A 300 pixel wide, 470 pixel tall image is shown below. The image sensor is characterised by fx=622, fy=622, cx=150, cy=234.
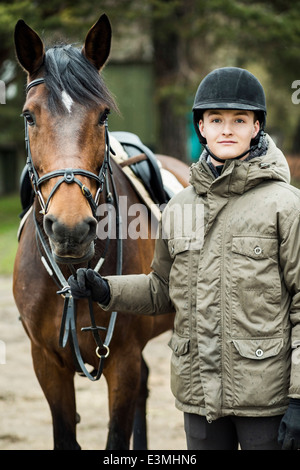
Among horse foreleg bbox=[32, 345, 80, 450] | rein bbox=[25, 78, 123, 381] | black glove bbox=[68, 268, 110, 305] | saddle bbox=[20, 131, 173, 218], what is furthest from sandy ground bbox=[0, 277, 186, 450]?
black glove bbox=[68, 268, 110, 305]

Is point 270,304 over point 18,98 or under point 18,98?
under

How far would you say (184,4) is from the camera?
11.4 meters

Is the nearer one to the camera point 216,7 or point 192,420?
point 192,420

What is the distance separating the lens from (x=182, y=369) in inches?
85.0

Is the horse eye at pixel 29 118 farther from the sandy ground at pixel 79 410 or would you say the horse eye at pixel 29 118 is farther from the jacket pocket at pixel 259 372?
the sandy ground at pixel 79 410

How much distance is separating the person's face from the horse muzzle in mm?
502

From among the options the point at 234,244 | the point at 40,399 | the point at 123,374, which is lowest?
the point at 40,399

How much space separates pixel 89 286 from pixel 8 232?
11832 millimetres

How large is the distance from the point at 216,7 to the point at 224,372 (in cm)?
916

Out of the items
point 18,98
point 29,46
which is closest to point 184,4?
point 18,98

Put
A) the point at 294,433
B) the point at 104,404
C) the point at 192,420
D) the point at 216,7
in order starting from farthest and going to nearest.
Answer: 1. the point at 216,7
2. the point at 104,404
3. the point at 192,420
4. the point at 294,433

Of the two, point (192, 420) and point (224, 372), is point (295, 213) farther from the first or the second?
point (192, 420)

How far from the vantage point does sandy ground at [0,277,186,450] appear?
4.15 m

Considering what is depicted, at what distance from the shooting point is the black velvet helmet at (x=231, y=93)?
7.04 feet
